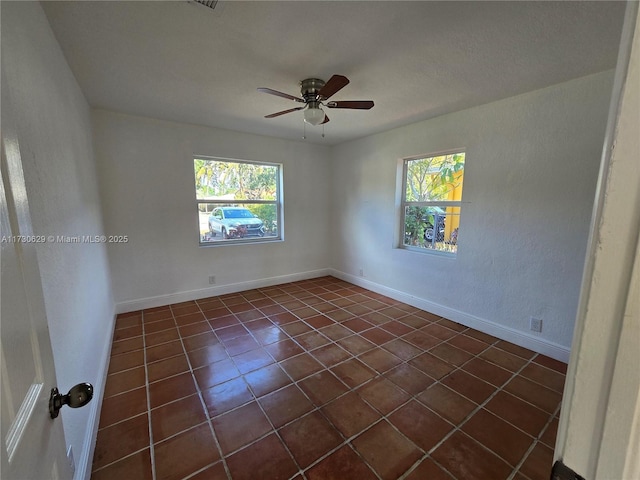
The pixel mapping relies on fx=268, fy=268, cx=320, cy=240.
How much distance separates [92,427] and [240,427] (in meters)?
0.85

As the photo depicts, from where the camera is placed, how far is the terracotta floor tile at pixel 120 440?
4.87ft

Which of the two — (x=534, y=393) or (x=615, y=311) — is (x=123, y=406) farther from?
(x=534, y=393)

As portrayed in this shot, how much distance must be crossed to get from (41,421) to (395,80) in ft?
8.80

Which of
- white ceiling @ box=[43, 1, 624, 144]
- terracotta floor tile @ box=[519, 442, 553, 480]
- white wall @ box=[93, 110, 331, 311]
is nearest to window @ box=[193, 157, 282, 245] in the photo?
white wall @ box=[93, 110, 331, 311]

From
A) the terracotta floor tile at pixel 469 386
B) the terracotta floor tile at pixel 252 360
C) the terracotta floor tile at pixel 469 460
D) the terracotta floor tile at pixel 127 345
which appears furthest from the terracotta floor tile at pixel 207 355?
the terracotta floor tile at pixel 469 386

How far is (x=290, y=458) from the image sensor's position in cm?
148

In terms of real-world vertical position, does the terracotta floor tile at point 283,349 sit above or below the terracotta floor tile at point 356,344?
below

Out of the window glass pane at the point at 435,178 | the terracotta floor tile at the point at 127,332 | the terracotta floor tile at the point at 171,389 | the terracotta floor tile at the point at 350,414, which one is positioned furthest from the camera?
the window glass pane at the point at 435,178

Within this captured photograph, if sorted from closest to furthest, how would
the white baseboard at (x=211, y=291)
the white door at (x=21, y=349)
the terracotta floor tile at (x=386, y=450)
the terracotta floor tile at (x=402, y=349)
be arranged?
the white door at (x=21, y=349) → the terracotta floor tile at (x=386, y=450) → the terracotta floor tile at (x=402, y=349) → the white baseboard at (x=211, y=291)

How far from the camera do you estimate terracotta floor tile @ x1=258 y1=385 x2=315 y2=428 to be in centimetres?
175

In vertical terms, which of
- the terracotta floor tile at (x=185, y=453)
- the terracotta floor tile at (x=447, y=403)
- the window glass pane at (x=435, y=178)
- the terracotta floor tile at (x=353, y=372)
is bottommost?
the terracotta floor tile at (x=185, y=453)

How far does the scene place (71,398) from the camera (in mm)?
675

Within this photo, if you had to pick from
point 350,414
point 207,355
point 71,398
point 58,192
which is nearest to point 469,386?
point 350,414

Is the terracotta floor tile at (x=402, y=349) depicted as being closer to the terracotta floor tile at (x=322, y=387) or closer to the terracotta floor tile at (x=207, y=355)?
the terracotta floor tile at (x=322, y=387)
